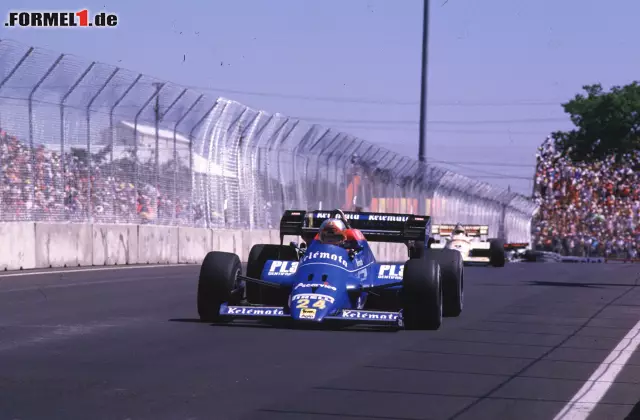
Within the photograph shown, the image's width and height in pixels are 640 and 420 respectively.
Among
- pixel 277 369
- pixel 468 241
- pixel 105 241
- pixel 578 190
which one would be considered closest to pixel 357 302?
pixel 277 369

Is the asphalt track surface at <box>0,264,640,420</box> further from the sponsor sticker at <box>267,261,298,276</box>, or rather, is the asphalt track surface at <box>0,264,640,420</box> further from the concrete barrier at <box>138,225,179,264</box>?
the concrete barrier at <box>138,225,179,264</box>

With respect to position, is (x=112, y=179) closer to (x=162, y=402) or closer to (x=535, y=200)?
(x=162, y=402)

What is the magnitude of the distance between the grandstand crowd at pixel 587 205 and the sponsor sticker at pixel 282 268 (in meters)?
61.7

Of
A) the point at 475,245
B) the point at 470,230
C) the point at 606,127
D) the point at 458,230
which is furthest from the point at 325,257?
the point at 606,127

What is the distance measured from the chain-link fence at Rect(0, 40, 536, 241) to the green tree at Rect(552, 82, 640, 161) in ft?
190

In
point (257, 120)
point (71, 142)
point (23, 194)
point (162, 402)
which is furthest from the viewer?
A: point (257, 120)

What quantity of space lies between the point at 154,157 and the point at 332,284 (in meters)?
14.8

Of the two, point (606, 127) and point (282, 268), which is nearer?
point (282, 268)

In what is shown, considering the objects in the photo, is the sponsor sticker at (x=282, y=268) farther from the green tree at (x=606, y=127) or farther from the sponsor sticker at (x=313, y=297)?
the green tree at (x=606, y=127)

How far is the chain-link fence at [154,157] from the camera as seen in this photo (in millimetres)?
21016

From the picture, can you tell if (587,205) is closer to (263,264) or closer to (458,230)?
(458,230)

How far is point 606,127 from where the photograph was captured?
95250 mm

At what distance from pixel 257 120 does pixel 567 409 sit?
2255 cm

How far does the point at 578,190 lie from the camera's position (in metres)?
84.1
